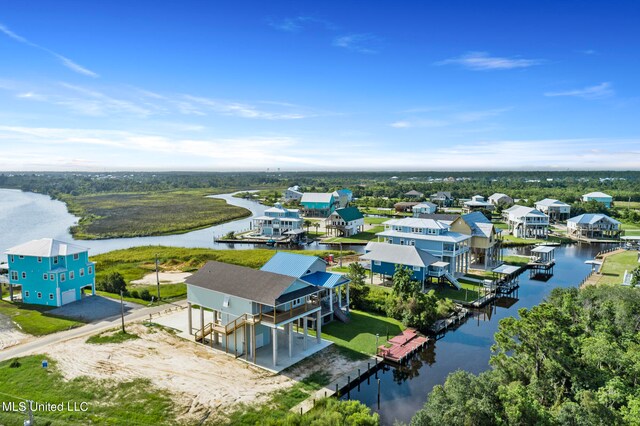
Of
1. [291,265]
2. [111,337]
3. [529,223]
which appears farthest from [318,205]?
[111,337]

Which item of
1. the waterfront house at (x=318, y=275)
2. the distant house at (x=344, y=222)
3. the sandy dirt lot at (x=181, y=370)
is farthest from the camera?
the distant house at (x=344, y=222)

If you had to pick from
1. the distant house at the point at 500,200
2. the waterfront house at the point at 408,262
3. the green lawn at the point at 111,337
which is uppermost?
the distant house at the point at 500,200

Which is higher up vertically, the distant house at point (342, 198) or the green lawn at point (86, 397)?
the distant house at point (342, 198)

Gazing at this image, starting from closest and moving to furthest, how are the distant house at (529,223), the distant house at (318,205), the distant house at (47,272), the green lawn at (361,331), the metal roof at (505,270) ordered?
1. the green lawn at (361,331)
2. the distant house at (47,272)
3. the metal roof at (505,270)
4. the distant house at (529,223)
5. the distant house at (318,205)

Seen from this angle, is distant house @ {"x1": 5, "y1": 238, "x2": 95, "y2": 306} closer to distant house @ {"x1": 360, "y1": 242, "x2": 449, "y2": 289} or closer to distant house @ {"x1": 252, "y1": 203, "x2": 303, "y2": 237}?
distant house @ {"x1": 360, "y1": 242, "x2": 449, "y2": 289}

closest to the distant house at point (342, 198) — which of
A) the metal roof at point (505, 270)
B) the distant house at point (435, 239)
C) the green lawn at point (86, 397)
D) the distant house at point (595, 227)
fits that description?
the distant house at point (595, 227)

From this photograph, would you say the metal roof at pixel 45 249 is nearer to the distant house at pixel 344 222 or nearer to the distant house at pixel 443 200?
the distant house at pixel 344 222

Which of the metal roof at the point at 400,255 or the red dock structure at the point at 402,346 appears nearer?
the red dock structure at the point at 402,346
